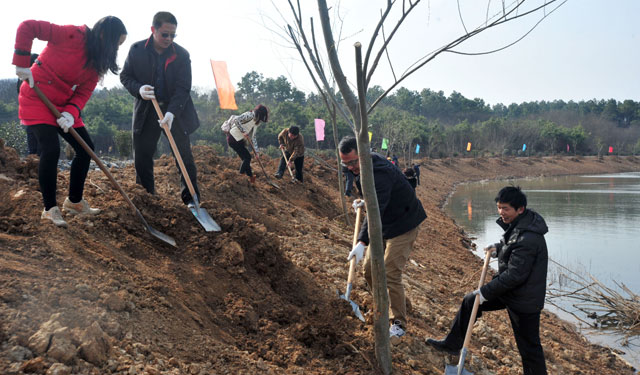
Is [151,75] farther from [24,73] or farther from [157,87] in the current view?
[24,73]

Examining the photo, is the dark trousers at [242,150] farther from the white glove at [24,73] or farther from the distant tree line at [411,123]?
the white glove at [24,73]

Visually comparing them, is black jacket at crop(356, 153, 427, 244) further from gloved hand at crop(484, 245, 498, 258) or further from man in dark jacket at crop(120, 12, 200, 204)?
man in dark jacket at crop(120, 12, 200, 204)

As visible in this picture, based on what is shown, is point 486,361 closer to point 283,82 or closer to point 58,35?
point 58,35

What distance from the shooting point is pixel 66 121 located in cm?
318

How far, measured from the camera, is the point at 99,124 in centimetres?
2377

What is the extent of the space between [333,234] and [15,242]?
4786 mm

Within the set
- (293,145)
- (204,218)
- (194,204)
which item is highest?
(293,145)

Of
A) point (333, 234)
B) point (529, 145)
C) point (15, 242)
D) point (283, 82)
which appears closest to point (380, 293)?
point (15, 242)

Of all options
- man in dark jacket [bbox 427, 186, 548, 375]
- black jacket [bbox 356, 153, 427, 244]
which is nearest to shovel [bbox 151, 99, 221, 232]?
black jacket [bbox 356, 153, 427, 244]

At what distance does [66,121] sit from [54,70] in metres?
0.43

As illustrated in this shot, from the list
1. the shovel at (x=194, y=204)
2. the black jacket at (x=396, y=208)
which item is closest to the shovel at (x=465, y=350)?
the black jacket at (x=396, y=208)

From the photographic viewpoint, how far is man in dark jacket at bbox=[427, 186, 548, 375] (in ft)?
10.3

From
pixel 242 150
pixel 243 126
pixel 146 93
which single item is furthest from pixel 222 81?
pixel 146 93

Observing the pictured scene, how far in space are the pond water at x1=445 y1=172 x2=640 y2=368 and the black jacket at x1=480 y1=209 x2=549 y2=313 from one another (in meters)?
3.42
